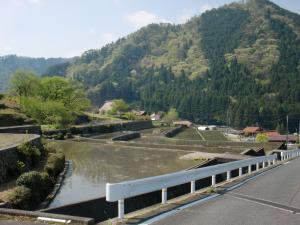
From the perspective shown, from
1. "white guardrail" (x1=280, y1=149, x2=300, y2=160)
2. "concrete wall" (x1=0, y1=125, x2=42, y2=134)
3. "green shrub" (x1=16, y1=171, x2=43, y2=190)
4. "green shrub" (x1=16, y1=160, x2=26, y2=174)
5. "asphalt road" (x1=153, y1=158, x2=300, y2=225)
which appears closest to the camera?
"asphalt road" (x1=153, y1=158, x2=300, y2=225)

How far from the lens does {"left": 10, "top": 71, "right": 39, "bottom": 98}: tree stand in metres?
80.8

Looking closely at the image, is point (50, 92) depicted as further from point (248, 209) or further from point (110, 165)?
point (248, 209)

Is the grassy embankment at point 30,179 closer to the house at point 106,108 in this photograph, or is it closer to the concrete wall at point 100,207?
the concrete wall at point 100,207

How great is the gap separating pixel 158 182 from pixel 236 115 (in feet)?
544

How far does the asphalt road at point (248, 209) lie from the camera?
970 cm

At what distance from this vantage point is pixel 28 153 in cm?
2355

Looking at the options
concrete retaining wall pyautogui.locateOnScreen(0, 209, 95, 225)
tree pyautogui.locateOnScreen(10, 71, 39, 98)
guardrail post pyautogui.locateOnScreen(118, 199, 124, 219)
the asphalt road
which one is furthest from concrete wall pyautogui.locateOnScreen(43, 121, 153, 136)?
guardrail post pyautogui.locateOnScreen(118, 199, 124, 219)

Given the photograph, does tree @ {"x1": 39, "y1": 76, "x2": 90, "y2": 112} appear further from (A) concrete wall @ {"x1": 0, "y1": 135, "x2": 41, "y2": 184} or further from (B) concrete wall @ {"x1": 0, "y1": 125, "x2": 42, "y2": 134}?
(A) concrete wall @ {"x1": 0, "y1": 135, "x2": 41, "y2": 184}

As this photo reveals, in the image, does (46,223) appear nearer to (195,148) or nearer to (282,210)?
(282,210)

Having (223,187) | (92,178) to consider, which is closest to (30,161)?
(92,178)

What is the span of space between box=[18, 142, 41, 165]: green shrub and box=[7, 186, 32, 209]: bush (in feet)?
22.8

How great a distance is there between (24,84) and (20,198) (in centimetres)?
6893

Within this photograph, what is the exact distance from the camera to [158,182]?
11.4 metres

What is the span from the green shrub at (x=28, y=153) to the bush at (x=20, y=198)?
6944 mm
